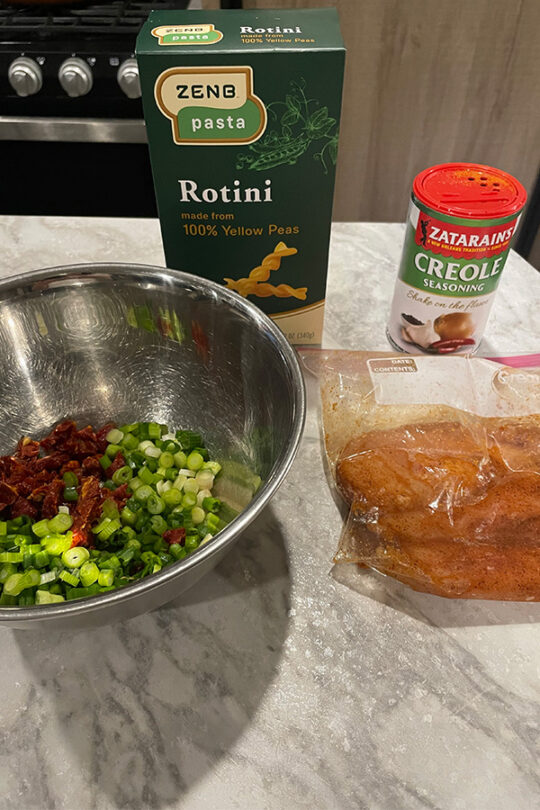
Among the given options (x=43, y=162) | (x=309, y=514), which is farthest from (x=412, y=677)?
(x=43, y=162)

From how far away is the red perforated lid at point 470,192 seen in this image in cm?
Result: 80

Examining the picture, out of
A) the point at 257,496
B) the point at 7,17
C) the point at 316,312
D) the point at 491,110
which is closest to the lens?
the point at 257,496

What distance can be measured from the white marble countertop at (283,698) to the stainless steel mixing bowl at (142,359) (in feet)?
0.58

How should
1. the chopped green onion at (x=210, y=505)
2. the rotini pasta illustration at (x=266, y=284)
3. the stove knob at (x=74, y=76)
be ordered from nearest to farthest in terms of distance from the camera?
the chopped green onion at (x=210, y=505), the rotini pasta illustration at (x=266, y=284), the stove knob at (x=74, y=76)

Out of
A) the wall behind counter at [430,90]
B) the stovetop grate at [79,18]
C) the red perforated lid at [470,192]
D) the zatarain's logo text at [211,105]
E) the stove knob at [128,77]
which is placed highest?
the zatarain's logo text at [211,105]

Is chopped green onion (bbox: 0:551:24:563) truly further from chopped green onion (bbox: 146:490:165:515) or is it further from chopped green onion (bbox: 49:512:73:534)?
chopped green onion (bbox: 146:490:165:515)

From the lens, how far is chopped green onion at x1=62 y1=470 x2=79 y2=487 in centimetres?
80

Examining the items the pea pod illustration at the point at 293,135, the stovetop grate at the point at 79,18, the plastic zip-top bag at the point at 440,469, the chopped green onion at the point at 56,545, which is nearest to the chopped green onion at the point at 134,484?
the chopped green onion at the point at 56,545

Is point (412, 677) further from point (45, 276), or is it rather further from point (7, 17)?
point (7, 17)

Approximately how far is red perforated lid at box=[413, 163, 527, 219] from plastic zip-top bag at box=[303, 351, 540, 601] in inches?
8.9

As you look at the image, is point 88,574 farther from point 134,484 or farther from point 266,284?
point 266,284

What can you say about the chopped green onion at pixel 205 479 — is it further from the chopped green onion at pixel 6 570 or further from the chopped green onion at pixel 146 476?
the chopped green onion at pixel 6 570

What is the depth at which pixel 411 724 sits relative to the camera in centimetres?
62

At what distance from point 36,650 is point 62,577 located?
0.09 meters
